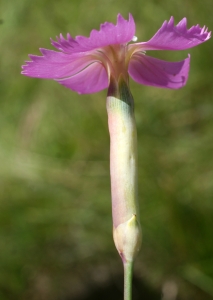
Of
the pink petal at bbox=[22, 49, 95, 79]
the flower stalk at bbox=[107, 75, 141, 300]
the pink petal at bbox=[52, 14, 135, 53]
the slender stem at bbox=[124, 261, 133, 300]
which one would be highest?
the pink petal at bbox=[52, 14, 135, 53]

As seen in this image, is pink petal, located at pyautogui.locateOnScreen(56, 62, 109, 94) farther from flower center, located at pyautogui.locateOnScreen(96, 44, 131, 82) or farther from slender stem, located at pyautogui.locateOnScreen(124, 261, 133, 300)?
slender stem, located at pyautogui.locateOnScreen(124, 261, 133, 300)

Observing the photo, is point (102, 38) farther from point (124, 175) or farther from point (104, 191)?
point (104, 191)

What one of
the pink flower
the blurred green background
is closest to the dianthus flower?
the pink flower

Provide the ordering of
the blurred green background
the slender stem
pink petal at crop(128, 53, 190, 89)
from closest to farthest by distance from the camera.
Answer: the slender stem
pink petal at crop(128, 53, 190, 89)
the blurred green background

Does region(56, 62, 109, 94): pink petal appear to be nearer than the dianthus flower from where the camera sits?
No

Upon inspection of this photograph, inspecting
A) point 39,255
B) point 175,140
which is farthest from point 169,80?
point 39,255

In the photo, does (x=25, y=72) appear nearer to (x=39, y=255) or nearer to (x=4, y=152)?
(x=39, y=255)

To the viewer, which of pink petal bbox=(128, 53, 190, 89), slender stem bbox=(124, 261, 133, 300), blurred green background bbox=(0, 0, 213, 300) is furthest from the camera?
blurred green background bbox=(0, 0, 213, 300)

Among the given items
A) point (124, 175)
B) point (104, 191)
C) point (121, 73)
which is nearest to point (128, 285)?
point (124, 175)
